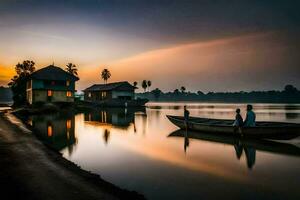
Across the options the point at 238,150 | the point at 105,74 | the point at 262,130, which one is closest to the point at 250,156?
the point at 238,150

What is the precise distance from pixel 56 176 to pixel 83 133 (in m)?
15.3

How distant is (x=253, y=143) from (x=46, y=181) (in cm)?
1486

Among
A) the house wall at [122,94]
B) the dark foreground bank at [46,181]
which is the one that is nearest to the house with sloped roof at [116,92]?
the house wall at [122,94]

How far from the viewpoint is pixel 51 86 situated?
51.0 meters

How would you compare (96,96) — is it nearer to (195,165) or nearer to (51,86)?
(51,86)

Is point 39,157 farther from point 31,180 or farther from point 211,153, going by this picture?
point 211,153

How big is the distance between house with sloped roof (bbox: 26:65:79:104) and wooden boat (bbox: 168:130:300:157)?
37861 mm

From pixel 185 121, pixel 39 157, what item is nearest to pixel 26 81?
pixel 185 121

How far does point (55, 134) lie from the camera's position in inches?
845

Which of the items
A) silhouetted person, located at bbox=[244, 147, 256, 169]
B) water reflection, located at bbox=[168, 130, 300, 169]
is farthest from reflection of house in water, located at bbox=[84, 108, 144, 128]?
silhouetted person, located at bbox=[244, 147, 256, 169]

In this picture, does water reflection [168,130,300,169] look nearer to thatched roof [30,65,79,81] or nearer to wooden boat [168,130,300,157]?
wooden boat [168,130,300,157]

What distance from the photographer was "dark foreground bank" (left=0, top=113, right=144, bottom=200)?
6531 mm

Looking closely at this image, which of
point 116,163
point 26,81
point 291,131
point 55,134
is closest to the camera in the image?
point 116,163

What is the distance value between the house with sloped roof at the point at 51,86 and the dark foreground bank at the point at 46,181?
41.8 metres
